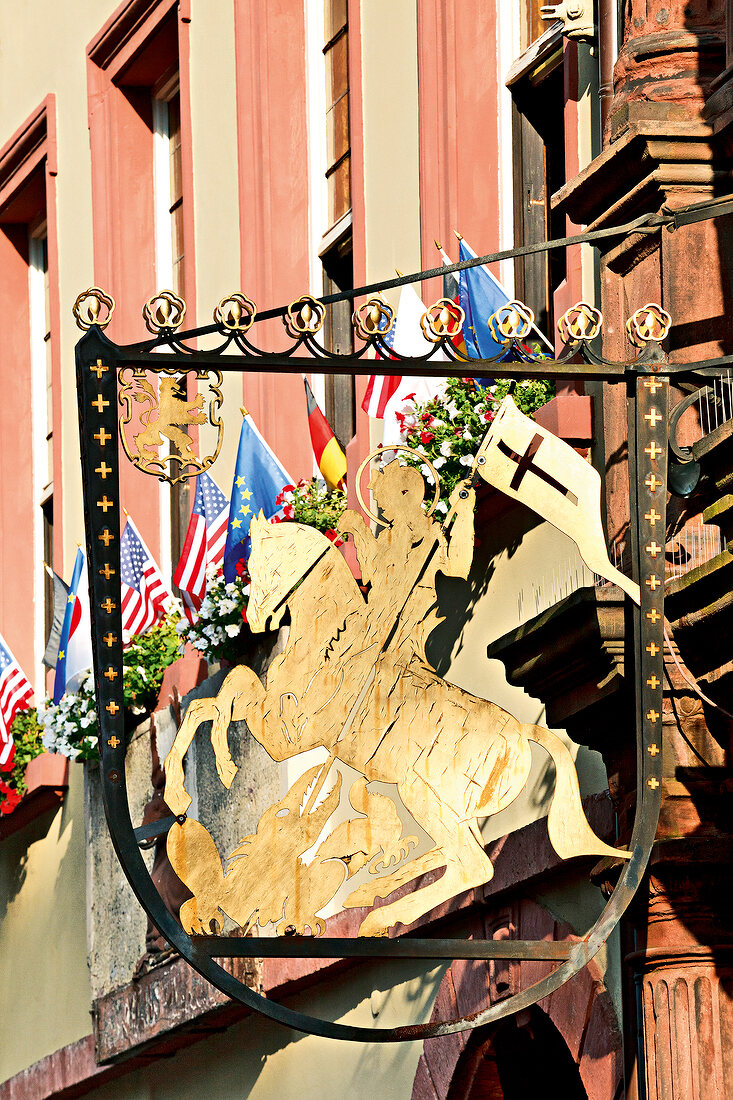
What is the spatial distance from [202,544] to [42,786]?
372cm

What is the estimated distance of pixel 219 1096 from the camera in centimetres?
1173

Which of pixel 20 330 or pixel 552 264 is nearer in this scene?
pixel 552 264

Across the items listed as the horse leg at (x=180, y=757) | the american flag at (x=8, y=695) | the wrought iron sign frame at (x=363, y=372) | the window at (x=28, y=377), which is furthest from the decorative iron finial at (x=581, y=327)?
the window at (x=28, y=377)

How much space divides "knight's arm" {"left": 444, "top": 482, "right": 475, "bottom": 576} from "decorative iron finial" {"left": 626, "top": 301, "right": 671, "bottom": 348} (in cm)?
62

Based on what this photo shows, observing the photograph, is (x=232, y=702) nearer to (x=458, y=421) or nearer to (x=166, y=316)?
(x=166, y=316)

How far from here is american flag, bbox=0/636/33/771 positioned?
583 inches

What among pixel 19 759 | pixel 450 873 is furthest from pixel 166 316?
pixel 19 759

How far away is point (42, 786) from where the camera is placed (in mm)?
14258

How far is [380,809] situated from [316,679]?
1.21 ft

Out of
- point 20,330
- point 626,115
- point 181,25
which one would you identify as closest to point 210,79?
point 181,25

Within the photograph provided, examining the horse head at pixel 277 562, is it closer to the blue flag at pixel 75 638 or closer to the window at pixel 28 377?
the blue flag at pixel 75 638

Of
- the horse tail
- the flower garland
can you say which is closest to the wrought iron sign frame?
the horse tail

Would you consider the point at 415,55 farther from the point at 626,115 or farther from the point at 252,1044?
the point at 252,1044

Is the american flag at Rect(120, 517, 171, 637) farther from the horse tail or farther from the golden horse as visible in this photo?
the horse tail
